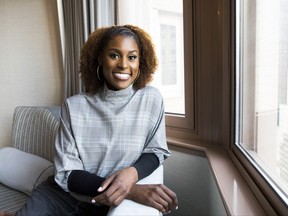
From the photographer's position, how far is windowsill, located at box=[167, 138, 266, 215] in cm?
77

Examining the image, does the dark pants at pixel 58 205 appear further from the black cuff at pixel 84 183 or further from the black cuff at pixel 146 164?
the black cuff at pixel 146 164

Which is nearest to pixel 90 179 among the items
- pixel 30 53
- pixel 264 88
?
pixel 264 88

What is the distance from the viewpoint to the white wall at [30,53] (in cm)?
204

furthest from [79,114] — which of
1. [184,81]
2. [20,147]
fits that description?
[20,147]

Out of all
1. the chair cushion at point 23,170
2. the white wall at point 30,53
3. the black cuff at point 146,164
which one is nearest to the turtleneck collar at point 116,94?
the black cuff at point 146,164

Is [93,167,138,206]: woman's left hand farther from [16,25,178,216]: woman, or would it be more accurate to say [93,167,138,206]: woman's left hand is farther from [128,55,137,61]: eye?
[128,55,137,61]: eye

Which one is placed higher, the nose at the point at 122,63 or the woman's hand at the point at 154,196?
the nose at the point at 122,63

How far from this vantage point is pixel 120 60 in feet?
3.58

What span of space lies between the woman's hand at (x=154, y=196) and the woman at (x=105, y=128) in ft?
0.17

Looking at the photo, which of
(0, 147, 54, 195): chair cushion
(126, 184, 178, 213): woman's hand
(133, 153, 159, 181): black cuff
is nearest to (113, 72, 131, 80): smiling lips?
(133, 153, 159, 181): black cuff

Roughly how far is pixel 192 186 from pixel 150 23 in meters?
0.99

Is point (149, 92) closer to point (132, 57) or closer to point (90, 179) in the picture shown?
point (132, 57)

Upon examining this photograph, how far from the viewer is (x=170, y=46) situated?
1.53m

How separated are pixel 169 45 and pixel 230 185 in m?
0.91
